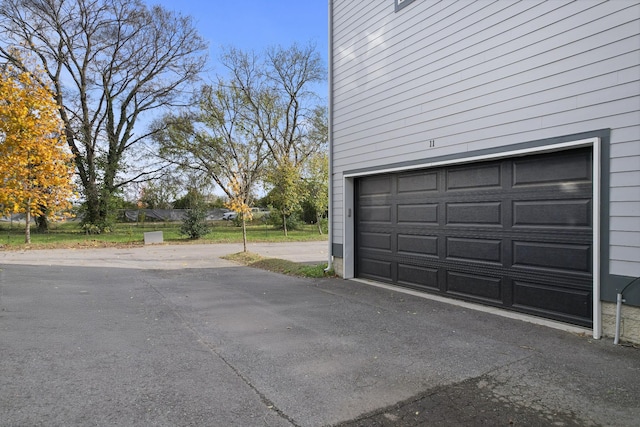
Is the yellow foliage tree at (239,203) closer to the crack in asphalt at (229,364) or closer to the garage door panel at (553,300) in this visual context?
the crack in asphalt at (229,364)

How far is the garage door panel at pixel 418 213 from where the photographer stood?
6734 mm

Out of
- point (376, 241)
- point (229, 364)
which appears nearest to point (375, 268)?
point (376, 241)

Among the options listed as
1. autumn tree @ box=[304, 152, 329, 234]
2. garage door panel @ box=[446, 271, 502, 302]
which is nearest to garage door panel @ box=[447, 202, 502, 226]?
garage door panel @ box=[446, 271, 502, 302]

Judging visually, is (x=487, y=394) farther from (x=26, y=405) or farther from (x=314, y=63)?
(x=314, y=63)

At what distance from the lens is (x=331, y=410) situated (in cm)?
282

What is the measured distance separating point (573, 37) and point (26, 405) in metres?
6.34

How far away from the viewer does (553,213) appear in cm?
502

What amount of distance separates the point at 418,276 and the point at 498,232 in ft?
5.95

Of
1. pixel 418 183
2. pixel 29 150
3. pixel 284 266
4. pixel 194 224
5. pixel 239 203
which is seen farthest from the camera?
pixel 194 224

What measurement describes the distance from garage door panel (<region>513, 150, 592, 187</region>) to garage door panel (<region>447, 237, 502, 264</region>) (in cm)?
93

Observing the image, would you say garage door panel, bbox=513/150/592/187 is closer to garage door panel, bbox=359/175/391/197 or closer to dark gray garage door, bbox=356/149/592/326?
dark gray garage door, bbox=356/149/592/326

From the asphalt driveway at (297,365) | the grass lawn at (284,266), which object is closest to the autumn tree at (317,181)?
the grass lawn at (284,266)

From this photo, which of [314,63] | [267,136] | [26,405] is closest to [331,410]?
[26,405]

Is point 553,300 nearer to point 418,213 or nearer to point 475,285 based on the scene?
point 475,285
